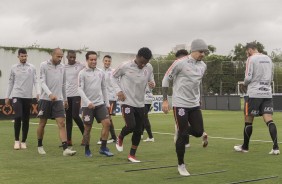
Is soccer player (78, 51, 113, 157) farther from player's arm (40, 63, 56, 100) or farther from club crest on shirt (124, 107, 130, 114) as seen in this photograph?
club crest on shirt (124, 107, 130, 114)

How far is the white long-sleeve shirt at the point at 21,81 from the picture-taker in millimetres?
10344

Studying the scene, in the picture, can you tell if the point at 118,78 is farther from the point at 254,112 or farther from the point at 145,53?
the point at 254,112

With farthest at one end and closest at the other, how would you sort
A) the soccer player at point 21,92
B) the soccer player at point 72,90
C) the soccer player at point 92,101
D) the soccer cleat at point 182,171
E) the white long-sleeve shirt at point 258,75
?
the soccer player at point 72,90
the soccer player at point 21,92
the white long-sleeve shirt at point 258,75
the soccer player at point 92,101
the soccer cleat at point 182,171

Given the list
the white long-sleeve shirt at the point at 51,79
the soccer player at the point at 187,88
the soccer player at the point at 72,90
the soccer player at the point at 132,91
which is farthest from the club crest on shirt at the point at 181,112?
the soccer player at the point at 72,90

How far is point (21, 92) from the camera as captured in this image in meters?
10.3

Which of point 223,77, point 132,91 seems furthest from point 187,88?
point 223,77

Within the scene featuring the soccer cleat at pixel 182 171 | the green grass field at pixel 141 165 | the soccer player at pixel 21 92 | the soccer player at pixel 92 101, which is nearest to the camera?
the green grass field at pixel 141 165

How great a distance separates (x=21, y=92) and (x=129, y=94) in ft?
9.79

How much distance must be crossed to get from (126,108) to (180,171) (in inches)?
68.3

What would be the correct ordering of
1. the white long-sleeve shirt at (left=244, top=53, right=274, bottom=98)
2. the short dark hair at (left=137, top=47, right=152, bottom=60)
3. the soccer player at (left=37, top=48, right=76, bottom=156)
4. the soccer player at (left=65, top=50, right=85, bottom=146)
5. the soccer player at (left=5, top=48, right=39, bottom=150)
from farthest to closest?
the soccer player at (left=65, top=50, right=85, bottom=146) < the soccer player at (left=5, top=48, right=39, bottom=150) < the soccer player at (left=37, top=48, right=76, bottom=156) < the white long-sleeve shirt at (left=244, top=53, right=274, bottom=98) < the short dark hair at (left=137, top=47, right=152, bottom=60)

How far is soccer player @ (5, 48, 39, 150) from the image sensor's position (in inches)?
405

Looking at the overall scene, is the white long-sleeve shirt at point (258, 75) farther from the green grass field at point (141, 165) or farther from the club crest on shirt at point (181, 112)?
the club crest on shirt at point (181, 112)

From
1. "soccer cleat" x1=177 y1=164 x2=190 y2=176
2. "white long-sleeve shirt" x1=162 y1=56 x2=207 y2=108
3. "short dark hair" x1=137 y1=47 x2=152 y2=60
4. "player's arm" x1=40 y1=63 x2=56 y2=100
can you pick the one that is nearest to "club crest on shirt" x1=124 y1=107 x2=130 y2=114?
"short dark hair" x1=137 y1=47 x2=152 y2=60

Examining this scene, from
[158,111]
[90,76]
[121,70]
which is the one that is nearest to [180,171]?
[121,70]
